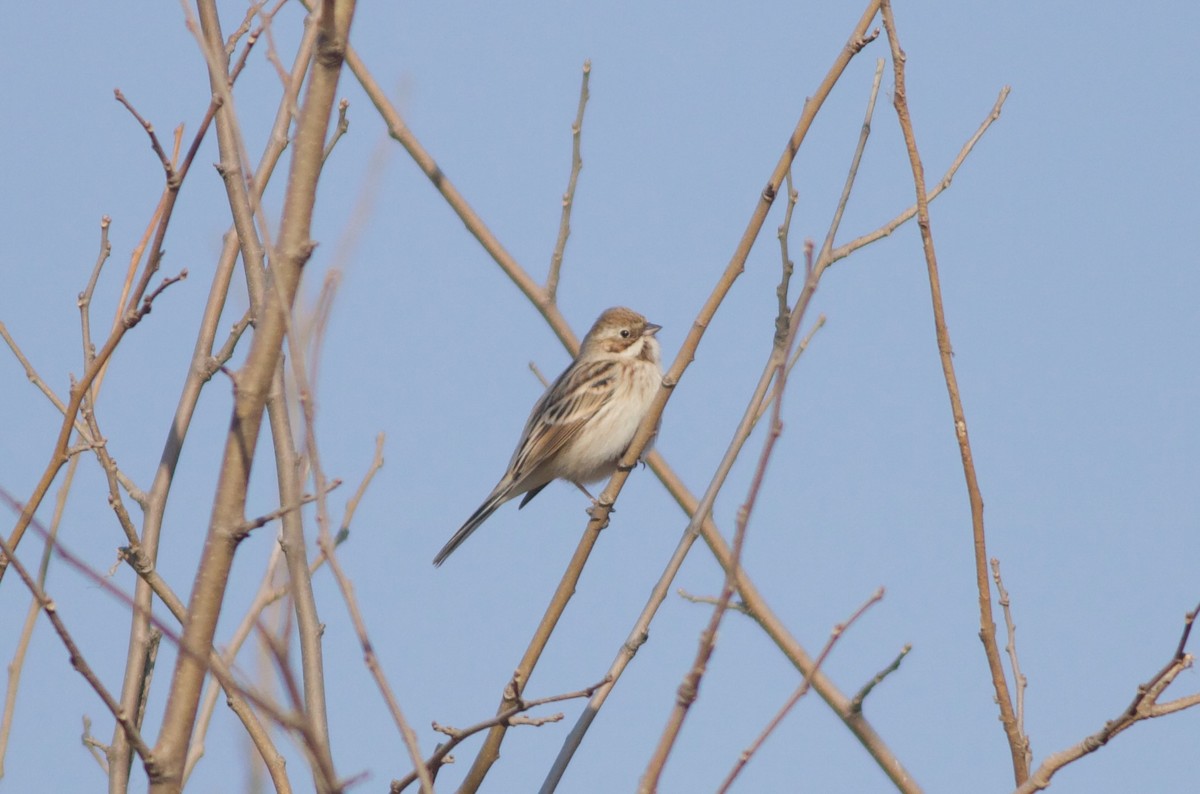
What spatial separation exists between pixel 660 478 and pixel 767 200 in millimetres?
1969

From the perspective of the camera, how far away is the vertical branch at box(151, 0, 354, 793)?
8.69 feet

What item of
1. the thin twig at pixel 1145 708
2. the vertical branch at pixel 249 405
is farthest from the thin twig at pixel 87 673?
the thin twig at pixel 1145 708

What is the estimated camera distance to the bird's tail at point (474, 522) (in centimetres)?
769

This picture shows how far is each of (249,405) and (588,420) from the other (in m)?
5.53

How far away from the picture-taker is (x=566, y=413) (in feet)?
27.1

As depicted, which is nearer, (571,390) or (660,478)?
(660,478)

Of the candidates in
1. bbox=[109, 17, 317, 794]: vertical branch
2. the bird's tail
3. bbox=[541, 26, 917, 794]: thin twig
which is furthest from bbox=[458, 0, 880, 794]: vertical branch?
the bird's tail

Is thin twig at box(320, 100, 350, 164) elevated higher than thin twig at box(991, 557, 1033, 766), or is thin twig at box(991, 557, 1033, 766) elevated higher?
thin twig at box(320, 100, 350, 164)

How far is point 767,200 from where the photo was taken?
3.83 metres

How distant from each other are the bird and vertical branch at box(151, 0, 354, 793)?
5.08 m

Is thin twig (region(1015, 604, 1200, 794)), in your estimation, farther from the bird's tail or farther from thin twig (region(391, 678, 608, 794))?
the bird's tail

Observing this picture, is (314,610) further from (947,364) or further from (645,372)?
(645,372)

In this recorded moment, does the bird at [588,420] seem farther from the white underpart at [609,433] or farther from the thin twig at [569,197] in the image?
the thin twig at [569,197]

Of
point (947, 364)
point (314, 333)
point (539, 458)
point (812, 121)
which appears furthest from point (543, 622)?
point (539, 458)
